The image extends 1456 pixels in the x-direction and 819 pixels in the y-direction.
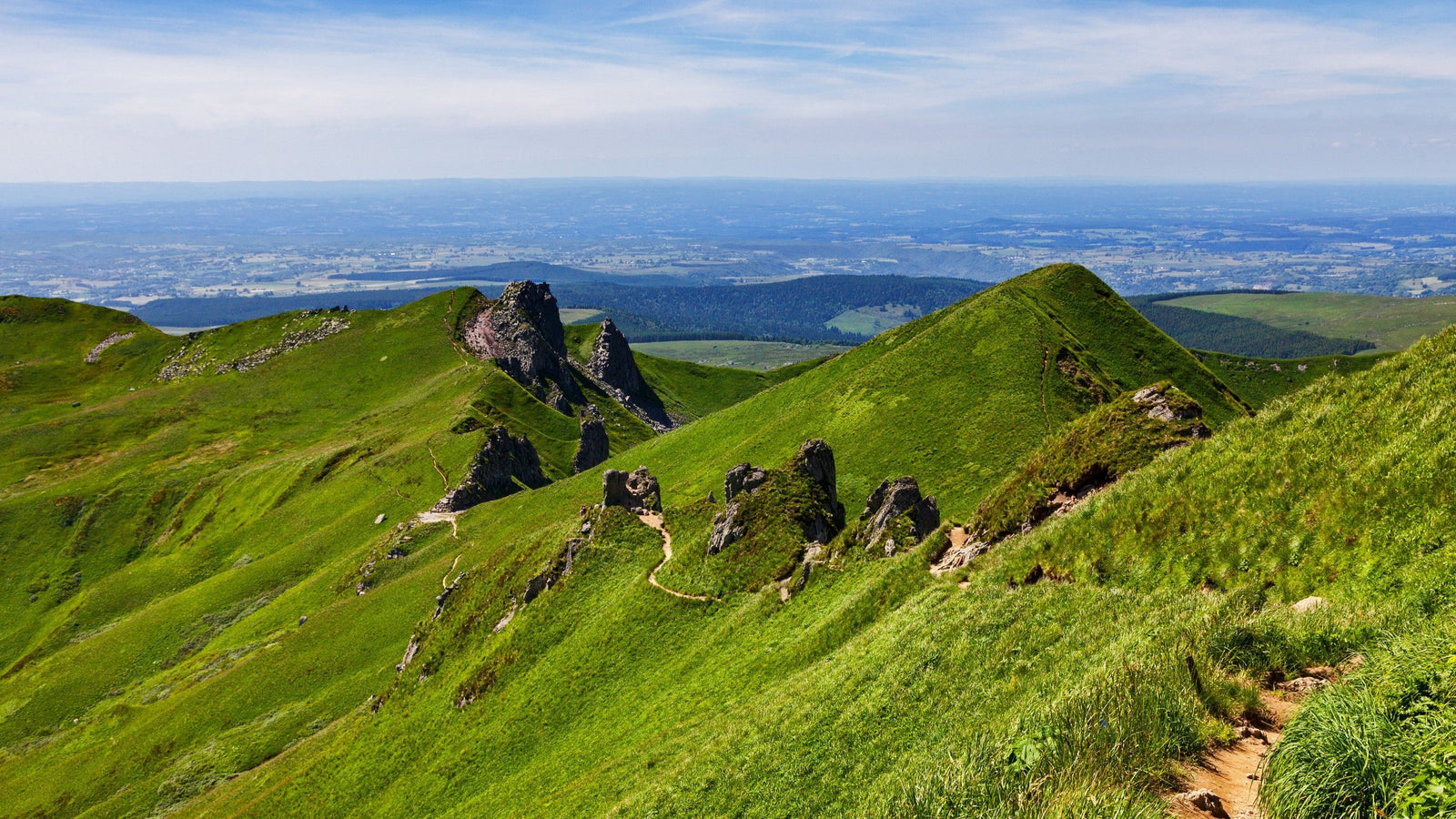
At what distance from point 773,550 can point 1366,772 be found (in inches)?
1492

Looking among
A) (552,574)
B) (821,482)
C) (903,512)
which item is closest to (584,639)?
(552,574)

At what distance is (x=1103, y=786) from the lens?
11227 millimetres

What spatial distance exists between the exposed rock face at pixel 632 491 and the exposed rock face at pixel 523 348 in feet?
355

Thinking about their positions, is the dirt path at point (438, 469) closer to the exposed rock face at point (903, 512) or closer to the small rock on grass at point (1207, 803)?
the exposed rock face at point (903, 512)

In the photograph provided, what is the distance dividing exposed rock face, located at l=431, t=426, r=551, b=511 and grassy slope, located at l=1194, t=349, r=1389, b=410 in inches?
4796

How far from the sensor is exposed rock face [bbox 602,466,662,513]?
61.9 m

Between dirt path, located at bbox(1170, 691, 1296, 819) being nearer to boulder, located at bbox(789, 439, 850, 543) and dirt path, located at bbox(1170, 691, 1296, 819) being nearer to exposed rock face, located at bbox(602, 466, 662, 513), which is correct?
boulder, located at bbox(789, 439, 850, 543)

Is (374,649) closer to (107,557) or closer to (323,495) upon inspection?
(323,495)

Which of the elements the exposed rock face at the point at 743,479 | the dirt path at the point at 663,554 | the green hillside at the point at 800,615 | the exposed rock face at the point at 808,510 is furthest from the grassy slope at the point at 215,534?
the exposed rock face at the point at 808,510

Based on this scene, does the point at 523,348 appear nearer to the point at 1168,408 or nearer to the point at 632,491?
the point at 632,491

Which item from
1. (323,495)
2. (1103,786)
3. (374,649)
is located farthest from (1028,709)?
(323,495)

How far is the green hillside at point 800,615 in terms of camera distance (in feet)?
47.3

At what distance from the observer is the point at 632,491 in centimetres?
6425

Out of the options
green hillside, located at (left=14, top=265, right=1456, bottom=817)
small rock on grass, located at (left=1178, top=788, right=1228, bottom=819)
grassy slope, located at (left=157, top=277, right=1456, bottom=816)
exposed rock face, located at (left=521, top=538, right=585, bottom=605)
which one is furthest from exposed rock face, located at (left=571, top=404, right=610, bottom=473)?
small rock on grass, located at (left=1178, top=788, right=1228, bottom=819)
